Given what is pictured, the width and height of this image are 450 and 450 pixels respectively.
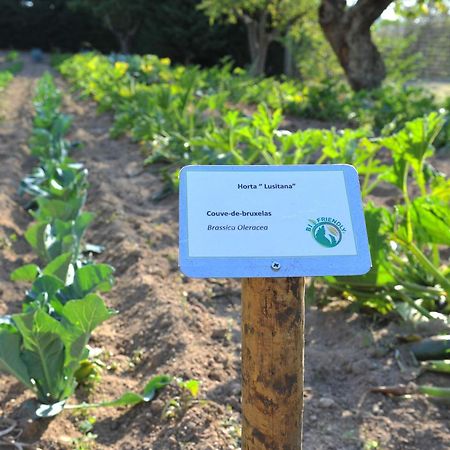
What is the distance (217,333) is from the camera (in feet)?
9.45

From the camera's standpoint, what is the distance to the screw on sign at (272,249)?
4.64ft

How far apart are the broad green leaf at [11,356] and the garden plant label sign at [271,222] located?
1.09 m

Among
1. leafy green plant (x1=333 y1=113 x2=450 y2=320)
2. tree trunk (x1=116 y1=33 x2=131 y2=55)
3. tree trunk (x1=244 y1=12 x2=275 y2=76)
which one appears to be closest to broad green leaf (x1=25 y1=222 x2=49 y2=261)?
leafy green plant (x1=333 y1=113 x2=450 y2=320)

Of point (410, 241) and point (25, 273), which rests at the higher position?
point (410, 241)

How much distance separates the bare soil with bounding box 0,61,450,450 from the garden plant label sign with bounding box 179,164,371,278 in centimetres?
93

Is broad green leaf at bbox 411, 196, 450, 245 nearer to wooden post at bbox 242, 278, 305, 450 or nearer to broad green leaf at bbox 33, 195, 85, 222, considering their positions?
wooden post at bbox 242, 278, 305, 450

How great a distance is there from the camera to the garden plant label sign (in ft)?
4.62

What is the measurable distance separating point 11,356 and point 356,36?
29.3 feet

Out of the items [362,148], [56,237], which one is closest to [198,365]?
[56,237]

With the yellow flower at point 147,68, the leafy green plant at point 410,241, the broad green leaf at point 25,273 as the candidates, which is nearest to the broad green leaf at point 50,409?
the broad green leaf at point 25,273

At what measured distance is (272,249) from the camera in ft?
4.67

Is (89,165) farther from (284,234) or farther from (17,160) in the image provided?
(284,234)

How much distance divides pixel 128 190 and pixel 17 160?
166 centimetres

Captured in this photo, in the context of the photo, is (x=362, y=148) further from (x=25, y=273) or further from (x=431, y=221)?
(x=25, y=273)
